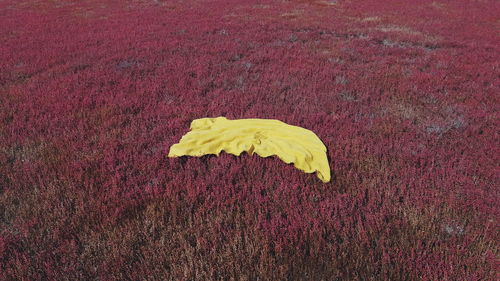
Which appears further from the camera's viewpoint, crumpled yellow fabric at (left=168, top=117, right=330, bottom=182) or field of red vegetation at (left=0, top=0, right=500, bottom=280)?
crumpled yellow fabric at (left=168, top=117, right=330, bottom=182)

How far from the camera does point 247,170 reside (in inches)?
140

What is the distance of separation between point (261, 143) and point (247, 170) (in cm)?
56

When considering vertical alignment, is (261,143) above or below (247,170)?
above

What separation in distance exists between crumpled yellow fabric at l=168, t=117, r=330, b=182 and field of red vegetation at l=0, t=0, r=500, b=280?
16 centimetres

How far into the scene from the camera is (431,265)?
90.2 inches

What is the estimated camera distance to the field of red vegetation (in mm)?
2396

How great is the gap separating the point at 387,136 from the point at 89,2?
24283 millimetres

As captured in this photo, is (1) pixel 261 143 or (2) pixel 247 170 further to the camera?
(1) pixel 261 143

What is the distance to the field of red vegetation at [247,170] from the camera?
2396 millimetres

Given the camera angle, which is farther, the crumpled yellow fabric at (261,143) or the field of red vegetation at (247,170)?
the crumpled yellow fabric at (261,143)

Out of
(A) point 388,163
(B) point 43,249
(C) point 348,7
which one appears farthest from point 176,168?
(C) point 348,7

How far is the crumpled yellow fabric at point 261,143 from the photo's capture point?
11.7 feet

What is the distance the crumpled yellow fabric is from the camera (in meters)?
3.58

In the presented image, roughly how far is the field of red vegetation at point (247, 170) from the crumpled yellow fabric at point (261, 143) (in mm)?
163
